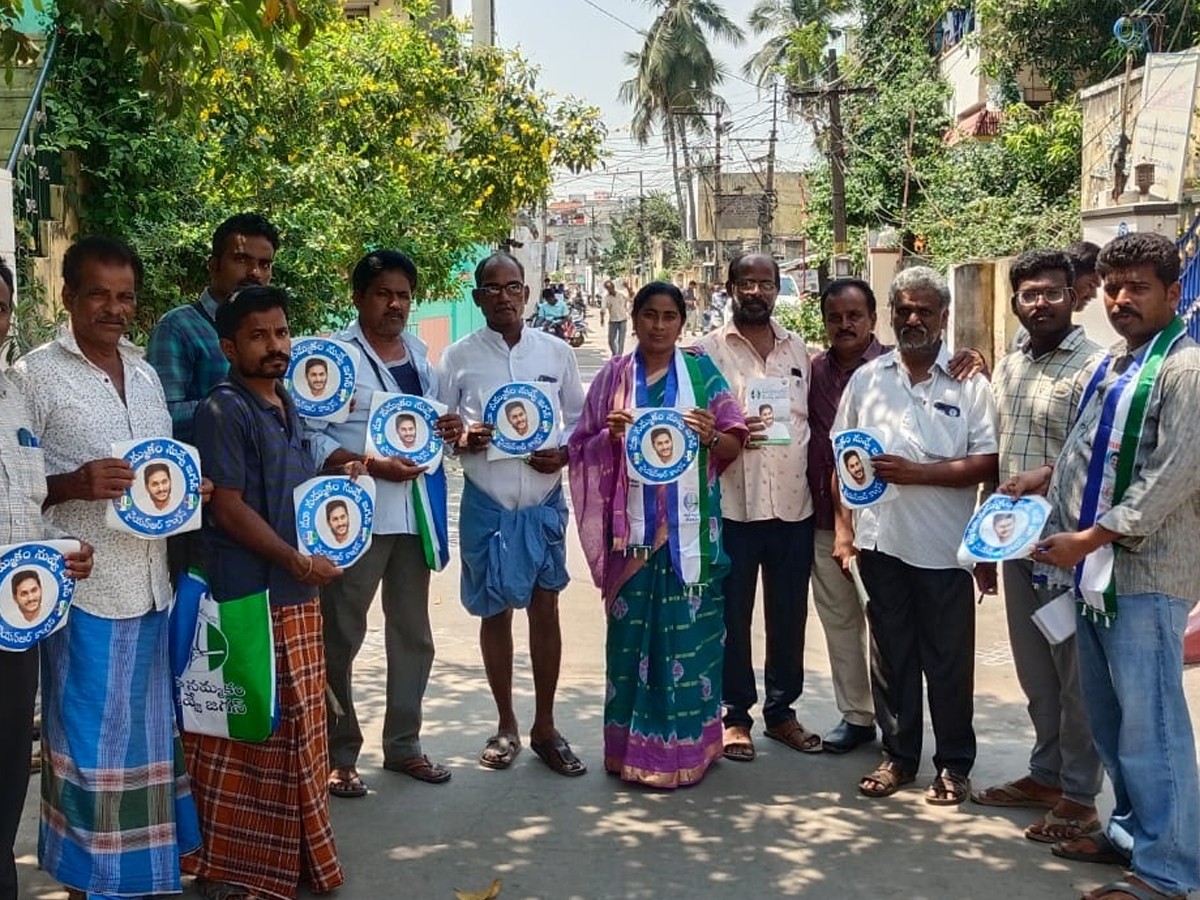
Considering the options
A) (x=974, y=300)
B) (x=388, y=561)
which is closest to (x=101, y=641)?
(x=388, y=561)

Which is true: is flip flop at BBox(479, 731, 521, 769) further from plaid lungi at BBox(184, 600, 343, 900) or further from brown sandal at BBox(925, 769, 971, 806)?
brown sandal at BBox(925, 769, 971, 806)

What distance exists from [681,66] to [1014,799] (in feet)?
147

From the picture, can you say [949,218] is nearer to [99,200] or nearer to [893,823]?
[99,200]

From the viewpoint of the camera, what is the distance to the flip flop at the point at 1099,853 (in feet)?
13.0

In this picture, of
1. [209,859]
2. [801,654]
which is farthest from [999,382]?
[209,859]

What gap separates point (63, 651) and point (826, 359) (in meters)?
2.93

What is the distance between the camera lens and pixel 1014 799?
4480 mm

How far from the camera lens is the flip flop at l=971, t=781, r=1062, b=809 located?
4.47 metres

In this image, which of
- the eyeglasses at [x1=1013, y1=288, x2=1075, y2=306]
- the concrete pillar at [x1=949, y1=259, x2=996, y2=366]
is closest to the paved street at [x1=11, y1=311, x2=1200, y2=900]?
the eyeglasses at [x1=1013, y1=288, x2=1075, y2=306]

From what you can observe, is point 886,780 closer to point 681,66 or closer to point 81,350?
point 81,350

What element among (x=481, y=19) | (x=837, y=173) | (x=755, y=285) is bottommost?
(x=755, y=285)

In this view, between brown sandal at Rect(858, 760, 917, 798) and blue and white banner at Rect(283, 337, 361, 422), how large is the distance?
2254mm

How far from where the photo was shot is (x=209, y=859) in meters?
3.79

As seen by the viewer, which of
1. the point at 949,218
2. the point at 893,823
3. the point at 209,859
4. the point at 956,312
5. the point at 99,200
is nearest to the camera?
the point at 209,859
